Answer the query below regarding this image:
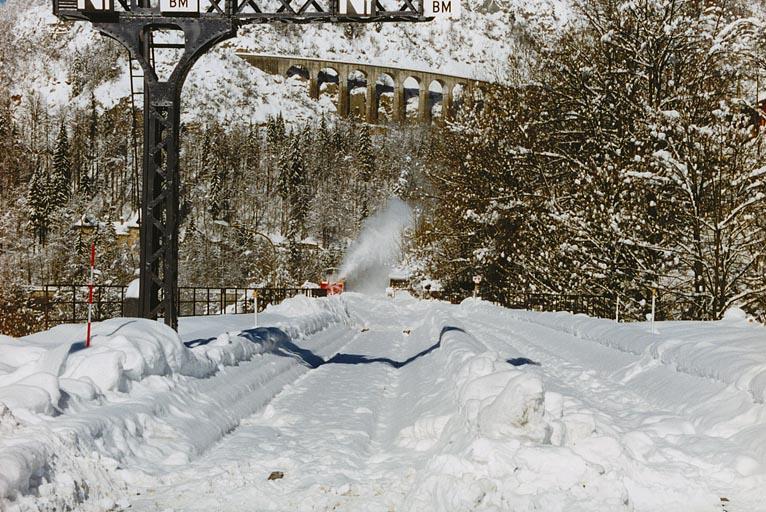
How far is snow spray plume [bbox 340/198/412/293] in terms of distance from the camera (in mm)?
109438

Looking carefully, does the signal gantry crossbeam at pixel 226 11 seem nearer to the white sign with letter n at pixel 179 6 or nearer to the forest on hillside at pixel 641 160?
the white sign with letter n at pixel 179 6

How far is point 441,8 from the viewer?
16484 mm

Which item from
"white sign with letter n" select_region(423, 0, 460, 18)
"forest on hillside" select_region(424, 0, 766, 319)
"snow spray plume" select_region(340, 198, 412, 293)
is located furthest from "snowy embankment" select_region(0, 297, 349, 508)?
"snow spray plume" select_region(340, 198, 412, 293)

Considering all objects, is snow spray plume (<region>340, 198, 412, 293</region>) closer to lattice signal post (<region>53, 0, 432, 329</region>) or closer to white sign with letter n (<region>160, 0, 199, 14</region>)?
lattice signal post (<region>53, 0, 432, 329</region>)

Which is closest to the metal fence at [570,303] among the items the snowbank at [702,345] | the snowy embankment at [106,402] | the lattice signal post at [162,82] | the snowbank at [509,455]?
the snowbank at [702,345]

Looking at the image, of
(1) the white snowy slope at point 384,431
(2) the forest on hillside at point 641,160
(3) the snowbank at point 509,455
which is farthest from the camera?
(2) the forest on hillside at point 641,160

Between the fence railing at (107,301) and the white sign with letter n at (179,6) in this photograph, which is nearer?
the white sign with letter n at (179,6)

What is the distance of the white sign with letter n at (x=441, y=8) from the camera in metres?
16.5

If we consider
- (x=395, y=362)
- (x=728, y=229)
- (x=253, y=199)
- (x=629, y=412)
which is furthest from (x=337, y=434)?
(x=253, y=199)

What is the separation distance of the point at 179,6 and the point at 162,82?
4.86 ft

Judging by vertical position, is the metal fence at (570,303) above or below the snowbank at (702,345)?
below

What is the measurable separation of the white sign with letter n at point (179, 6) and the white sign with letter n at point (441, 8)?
4535mm

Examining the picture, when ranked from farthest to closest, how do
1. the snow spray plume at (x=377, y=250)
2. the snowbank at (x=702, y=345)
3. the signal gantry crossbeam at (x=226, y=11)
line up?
the snow spray plume at (x=377, y=250) < the signal gantry crossbeam at (x=226, y=11) < the snowbank at (x=702, y=345)

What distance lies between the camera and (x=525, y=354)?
731 inches
